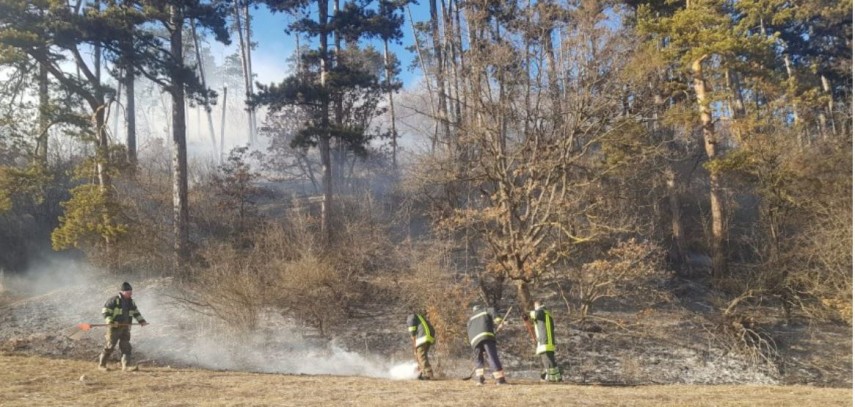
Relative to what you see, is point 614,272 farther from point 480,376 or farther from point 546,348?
point 480,376

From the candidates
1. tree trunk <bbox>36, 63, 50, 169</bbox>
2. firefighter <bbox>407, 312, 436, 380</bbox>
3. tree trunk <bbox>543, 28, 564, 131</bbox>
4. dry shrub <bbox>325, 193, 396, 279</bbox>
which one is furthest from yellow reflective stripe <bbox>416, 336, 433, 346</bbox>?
tree trunk <bbox>36, 63, 50, 169</bbox>

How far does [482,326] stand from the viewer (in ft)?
37.4

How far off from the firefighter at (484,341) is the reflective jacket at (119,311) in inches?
272

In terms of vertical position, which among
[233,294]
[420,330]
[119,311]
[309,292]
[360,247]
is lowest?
[420,330]

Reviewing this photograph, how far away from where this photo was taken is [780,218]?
738 inches

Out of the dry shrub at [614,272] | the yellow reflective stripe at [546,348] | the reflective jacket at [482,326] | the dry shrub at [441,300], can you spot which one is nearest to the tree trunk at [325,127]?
the dry shrub at [441,300]

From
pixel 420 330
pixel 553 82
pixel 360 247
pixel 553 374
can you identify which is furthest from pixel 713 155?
Answer: pixel 420 330

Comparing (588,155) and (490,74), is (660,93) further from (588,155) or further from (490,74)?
(490,74)

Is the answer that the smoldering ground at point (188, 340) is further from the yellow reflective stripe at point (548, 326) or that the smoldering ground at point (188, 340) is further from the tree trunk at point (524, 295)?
the tree trunk at point (524, 295)

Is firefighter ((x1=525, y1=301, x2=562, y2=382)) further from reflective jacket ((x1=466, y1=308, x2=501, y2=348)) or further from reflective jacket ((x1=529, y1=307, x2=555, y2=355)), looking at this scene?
reflective jacket ((x1=466, y1=308, x2=501, y2=348))

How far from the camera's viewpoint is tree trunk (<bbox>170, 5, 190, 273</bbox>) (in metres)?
21.3

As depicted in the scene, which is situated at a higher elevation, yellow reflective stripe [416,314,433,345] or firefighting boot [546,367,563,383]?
yellow reflective stripe [416,314,433,345]

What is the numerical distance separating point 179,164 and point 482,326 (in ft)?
50.8

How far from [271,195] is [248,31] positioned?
2720cm
